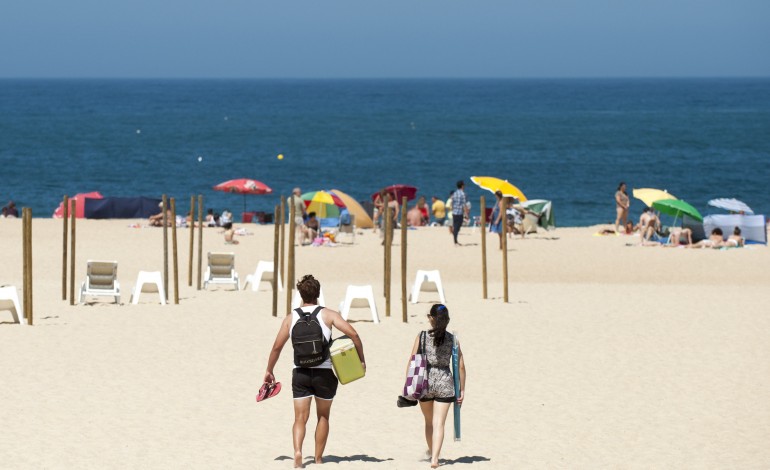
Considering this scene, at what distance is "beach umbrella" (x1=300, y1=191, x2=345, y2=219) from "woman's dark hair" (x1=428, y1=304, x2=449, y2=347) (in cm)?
2068

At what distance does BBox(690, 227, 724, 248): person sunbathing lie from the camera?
27.5 metres

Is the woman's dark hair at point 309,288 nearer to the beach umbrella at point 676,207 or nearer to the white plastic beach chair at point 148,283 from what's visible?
the white plastic beach chair at point 148,283

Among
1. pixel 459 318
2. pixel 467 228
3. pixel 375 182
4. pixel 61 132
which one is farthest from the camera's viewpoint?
pixel 61 132

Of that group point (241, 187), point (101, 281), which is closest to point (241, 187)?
point (241, 187)

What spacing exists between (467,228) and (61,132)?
67.9 meters

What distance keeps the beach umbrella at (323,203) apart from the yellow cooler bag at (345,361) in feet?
67.9

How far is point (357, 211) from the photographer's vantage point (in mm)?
31703

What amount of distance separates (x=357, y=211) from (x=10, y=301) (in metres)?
15.4

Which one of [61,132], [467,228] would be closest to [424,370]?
[467,228]

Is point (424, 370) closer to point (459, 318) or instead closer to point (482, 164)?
point (459, 318)

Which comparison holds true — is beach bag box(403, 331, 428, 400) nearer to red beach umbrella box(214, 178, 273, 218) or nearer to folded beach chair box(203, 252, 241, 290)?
folded beach chair box(203, 252, 241, 290)

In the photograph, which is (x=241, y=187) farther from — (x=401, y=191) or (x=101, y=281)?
(x=101, y=281)

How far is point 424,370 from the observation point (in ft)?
31.7

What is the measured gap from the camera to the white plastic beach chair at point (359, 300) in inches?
688
